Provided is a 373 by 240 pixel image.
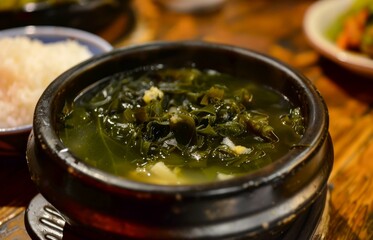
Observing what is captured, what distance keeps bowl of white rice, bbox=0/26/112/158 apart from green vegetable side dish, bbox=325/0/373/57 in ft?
5.61

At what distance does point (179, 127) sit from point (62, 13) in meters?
1.92

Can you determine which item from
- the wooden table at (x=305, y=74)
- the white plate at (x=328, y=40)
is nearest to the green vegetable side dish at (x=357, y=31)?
the white plate at (x=328, y=40)

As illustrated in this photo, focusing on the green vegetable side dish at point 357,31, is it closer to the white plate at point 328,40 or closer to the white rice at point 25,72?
the white plate at point 328,40

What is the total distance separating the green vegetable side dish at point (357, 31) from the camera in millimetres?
3083

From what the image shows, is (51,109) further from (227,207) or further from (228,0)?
(228,0)

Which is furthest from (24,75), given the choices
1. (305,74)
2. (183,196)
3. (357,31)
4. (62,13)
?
(357,31)

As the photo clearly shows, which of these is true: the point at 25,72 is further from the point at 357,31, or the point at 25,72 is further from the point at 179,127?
the point at 357,31

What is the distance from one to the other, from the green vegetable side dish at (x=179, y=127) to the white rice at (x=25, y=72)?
42 centimetres

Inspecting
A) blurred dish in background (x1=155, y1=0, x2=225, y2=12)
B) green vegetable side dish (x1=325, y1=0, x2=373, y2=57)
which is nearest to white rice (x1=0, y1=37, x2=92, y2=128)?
blurred dish in background (x1=155, y1=0, x2=225, y2=12)

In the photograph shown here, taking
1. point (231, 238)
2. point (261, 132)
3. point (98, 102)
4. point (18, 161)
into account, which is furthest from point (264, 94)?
point (18, 161)

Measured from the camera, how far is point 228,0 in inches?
167

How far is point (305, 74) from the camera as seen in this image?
2.99 m

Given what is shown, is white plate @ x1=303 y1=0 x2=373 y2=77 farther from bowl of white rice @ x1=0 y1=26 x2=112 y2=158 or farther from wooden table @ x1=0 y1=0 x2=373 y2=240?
bowl of white rice @ x1=0 y1=26 x2=112 y2=158

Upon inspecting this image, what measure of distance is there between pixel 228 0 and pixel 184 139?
2891 millimetres
